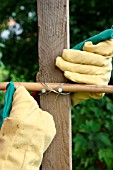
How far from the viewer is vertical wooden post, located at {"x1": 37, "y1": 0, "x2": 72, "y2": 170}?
1763 mm

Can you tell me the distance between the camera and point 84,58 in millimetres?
1719

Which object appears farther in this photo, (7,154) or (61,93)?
(61,93)

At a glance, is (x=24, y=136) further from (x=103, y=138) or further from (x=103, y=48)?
(x=103, y=138)

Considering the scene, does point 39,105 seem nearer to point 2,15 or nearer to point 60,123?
point 60,123

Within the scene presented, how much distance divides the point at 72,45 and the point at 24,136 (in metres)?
1.92

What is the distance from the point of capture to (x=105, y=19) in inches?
141

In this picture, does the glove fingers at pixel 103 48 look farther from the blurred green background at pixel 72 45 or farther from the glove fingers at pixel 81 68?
the blurred green background at pixel 72 45

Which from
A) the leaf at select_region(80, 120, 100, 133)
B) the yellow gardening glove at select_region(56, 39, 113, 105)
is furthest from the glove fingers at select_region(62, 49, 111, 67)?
the leaf at select_region(80, 120, 100, 133)

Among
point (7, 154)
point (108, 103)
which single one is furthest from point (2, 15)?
point (7, 154)

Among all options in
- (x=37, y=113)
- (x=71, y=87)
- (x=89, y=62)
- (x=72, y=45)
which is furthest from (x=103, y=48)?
(x=72, y=45)

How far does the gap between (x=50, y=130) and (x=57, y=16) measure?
43cm

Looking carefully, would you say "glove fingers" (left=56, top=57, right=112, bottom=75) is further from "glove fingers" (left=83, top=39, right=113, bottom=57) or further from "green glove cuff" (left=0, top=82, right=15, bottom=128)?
Answer: "green glove cuff" (left=0, top=82, right=15, bottom=128)

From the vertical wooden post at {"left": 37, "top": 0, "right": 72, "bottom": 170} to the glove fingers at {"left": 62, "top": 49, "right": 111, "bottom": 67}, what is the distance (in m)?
0.05

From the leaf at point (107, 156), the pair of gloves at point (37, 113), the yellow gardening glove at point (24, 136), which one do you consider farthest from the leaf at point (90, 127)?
the yellow gardening glove at point (24, 136)
